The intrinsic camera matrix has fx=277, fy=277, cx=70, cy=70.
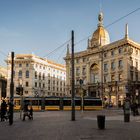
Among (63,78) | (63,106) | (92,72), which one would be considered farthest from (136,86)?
(63,78)

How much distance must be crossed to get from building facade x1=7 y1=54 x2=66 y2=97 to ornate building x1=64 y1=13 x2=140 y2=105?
14112mm

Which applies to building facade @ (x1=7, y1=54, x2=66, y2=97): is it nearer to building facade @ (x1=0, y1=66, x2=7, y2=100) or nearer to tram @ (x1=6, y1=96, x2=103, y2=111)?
building facade @ (x1=0, y1=66, x2=7, y2=100)

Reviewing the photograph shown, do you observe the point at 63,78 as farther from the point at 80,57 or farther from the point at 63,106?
the point at 63,106

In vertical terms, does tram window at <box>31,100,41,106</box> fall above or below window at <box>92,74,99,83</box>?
below

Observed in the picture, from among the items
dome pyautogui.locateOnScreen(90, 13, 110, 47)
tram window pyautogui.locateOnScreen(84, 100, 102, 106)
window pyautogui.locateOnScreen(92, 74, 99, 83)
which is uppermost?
dome pyautogui.locateOnScreen(90, 13, 110, 47)

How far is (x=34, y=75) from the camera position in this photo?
91312mm

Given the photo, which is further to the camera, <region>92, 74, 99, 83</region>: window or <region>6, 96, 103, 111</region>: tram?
<region>92, 74, 99, 83</region>: window

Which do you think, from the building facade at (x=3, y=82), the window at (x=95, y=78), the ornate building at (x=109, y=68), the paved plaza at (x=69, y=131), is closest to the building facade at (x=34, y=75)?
the building facade at (x=3, y=82)

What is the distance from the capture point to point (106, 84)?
70938mm

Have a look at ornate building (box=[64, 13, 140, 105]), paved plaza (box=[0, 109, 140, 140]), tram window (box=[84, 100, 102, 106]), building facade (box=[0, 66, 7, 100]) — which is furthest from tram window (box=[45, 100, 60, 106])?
building facade (box=[0, 66, 7, 100])

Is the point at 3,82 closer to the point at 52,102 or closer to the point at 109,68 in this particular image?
the point at 109,68

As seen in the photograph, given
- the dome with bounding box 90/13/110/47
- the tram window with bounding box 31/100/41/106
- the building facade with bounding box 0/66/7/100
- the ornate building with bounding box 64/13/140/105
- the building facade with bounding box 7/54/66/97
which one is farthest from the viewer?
the building facade with bounding box 0/66/7/100

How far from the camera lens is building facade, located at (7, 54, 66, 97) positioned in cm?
9056

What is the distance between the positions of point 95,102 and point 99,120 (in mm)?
34346
